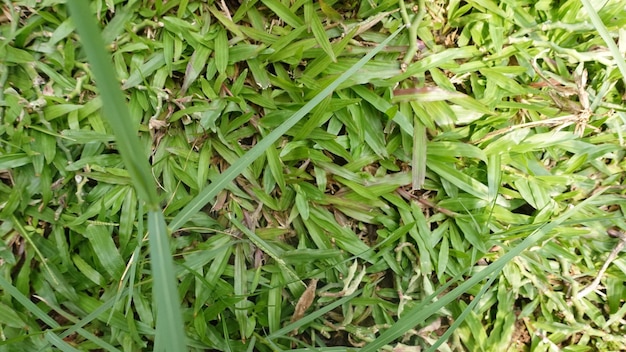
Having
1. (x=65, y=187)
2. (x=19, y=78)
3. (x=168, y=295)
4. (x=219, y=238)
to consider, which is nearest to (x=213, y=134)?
(x=219, y=238)

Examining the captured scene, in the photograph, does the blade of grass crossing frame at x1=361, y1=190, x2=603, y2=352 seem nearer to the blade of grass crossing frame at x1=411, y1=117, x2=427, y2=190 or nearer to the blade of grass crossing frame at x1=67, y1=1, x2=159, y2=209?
the blade of grass crossing frame at x1=411, y1=117, x2=427, y2=190

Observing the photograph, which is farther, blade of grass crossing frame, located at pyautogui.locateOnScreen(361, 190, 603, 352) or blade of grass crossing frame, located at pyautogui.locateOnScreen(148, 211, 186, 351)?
blade of grass crossing frame, located at pyautogui.locateOnScreen(361, 190, 603, 352)

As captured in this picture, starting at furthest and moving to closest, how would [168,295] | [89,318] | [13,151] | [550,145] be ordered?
[550,145]
[13,151]
[89,318]
[168,295]

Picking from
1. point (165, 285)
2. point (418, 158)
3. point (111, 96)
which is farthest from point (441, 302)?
point (111, 96)

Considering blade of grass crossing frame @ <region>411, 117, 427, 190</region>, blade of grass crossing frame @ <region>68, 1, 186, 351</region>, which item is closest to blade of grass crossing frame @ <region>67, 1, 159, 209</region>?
blade of grass crossing frame @ <region>68, 1, 186, 351</region>

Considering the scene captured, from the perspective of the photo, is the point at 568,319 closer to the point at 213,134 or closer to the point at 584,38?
the point at 584,38

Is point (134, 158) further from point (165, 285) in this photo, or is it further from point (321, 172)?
point (321, 172)

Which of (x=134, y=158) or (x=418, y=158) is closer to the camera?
(x=134, y=158)

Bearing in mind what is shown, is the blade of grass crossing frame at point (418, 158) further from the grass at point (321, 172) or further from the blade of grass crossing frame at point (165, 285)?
the blade of grass crossing frame at point (165, 285)
